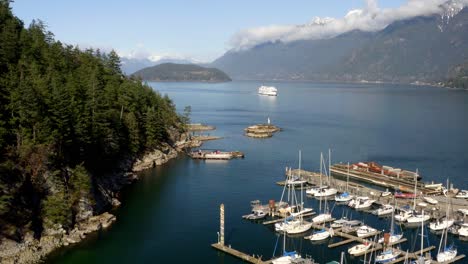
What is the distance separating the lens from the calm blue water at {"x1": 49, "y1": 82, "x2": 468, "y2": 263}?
2016 inches

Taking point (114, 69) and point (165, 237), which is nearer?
point (165, 237)

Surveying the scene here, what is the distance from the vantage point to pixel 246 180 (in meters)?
80.5

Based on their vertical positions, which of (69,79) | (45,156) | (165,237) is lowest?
(165,237)

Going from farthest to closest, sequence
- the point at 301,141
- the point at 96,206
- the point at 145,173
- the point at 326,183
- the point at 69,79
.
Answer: the point at 301,141 < the point at 145,173 < the point at 326,183 < the point at 69,79 < the point at 96,206

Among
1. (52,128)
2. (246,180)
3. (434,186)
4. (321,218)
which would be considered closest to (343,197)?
(321,218)

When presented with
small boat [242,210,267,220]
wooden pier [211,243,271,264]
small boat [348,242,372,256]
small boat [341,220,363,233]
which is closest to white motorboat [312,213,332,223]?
small boat [341,220,363,233]

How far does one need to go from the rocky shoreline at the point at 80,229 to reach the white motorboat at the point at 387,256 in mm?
30130

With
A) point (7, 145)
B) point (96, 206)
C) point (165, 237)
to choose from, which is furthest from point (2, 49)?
point (165, 237)

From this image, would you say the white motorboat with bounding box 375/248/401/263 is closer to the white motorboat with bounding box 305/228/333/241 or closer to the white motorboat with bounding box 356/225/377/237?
the white motorboat with bounding box 356/225/377/237

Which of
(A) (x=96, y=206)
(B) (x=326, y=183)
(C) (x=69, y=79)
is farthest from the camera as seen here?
(B) (x=326, y=183)

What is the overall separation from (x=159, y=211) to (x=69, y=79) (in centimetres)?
2375

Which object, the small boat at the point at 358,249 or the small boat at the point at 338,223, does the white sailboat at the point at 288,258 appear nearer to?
the small boat at the point at 358,249

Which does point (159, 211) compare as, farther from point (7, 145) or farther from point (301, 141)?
point (301, 141)

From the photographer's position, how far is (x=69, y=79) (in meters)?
70.3
